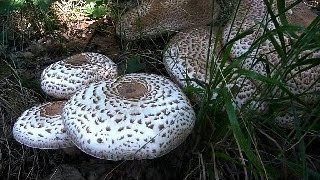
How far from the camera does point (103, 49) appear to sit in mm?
3521

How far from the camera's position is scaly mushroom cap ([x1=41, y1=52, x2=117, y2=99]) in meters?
2.62

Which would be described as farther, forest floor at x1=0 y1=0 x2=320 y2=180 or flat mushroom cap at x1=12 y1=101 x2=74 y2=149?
forest floor at x1=0 y1=0 x2=320 y2=180

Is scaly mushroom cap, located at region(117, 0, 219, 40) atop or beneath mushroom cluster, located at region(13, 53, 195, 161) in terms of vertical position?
atop

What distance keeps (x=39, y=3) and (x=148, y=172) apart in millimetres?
1534

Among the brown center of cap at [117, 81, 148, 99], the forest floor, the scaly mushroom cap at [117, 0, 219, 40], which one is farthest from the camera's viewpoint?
the scaly mushroom cap at [117, 0, 219, 40]

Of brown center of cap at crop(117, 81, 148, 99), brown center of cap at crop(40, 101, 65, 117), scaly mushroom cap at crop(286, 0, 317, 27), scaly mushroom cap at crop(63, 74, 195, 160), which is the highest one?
scaly mushroom cap at crop(286, 0, 317, 27)

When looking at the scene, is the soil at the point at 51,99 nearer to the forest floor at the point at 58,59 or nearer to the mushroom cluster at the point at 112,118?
the forest floor at the point at 58,59

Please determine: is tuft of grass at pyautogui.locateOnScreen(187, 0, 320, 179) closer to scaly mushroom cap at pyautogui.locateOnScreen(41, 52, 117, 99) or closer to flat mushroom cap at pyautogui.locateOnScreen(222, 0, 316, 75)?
flat mushroom cap at pyautogui.locateOnScreen(222, 0, 316, 75)

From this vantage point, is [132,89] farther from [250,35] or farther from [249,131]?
[250,35]

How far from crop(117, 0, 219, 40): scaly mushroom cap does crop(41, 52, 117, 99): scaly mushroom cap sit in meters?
0.68

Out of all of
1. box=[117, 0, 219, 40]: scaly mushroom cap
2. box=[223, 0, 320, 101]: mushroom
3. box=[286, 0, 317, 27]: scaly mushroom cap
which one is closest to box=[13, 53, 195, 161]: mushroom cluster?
box=[223, 0, 320, 101]: mushroom

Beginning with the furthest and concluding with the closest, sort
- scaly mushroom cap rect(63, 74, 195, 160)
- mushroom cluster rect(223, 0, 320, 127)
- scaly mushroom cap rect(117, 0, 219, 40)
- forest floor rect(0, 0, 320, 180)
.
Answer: scaly mushroom cap rect(117, 0, 219, 40), forest floor rect(0, 0, 320, 180), mushroom cluster rect(223, 0, 320, 127), scaly mushroom cap rect(63, 74, 195, 160)

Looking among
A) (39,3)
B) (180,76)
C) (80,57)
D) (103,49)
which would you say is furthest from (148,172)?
(39,3)

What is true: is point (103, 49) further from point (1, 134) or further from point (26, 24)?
point (1, 134)
